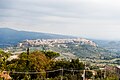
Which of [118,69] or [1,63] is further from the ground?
[1,63]

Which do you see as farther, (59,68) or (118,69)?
(118,69)

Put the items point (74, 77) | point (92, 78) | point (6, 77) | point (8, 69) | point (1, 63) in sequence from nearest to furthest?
point (6, 77) → point (1, 63) → point (8, 69) → point (74, 77) → point (92, 78)

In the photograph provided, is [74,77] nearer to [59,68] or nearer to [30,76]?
[59,68]

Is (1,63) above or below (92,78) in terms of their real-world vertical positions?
above

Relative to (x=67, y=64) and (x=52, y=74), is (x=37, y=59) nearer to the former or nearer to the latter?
(x=52, y=74)

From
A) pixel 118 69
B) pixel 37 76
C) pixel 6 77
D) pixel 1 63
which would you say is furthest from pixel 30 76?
pixel 118 69

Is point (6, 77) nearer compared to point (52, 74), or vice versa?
point (6, 77)

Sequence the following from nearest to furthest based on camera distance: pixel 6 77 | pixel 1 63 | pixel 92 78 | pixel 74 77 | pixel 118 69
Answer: pixel 6 77 → pixel 1 63 → pixel 74 77 → pixel 92 78 → pixel 118 69

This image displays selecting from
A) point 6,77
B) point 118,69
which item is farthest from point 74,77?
point 118,69

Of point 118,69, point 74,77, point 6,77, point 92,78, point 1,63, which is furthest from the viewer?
point 118,69
